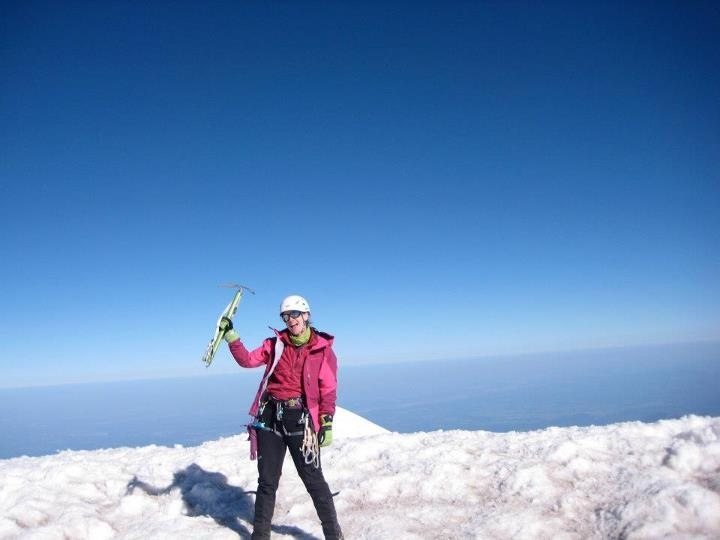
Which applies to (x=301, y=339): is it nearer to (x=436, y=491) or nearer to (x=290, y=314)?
(x=290, y=314)

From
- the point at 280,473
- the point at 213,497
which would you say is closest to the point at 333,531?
the point at 280,473

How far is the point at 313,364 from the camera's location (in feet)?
18.8

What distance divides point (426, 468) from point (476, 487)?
3.26ft

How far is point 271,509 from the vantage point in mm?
5547

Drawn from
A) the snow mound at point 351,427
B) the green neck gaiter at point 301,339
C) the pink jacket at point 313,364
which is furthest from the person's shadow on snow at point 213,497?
the snow mound at point 351,427

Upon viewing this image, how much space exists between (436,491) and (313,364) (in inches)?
127

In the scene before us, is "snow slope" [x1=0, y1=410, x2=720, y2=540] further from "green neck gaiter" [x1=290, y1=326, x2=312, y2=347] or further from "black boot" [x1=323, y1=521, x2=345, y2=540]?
"green neck gaiter" [x1=290, y1=326, x2=312, y2=347]

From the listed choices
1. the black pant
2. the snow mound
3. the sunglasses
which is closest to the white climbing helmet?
the sunglasses

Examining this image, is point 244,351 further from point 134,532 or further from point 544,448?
point 544,448

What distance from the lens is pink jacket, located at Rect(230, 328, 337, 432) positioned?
18.6 feet

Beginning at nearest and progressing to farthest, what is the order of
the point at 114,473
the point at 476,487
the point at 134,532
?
1. the point at 134,532
2. the point at 476,487
3. the point at 114,473

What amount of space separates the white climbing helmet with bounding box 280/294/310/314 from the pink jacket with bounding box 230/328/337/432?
0.43 meters

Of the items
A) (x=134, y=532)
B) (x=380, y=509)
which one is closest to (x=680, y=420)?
(x=380, y=509)

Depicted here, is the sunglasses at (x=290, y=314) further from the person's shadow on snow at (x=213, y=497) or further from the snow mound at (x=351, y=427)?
the snow mound at (x=351, y=427)
